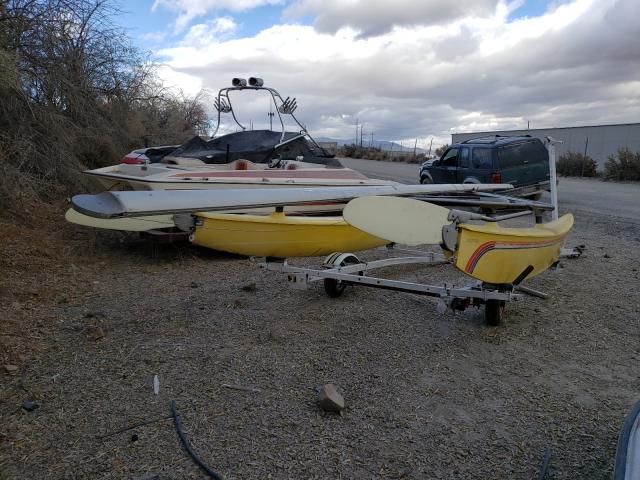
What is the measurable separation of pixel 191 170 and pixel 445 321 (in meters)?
4.26

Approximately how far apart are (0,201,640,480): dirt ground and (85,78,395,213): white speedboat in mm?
1538

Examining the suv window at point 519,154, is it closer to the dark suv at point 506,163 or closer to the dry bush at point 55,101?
the dark suv at point 506,163

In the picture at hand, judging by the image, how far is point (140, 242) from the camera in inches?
328

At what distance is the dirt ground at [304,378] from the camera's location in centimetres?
275

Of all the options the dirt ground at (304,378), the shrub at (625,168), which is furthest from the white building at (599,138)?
the dirt ground at (304,378)

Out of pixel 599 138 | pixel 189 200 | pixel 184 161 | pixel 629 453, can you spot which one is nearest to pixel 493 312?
pixel 629 453

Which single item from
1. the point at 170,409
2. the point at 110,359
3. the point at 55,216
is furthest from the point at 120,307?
the point at 55,216

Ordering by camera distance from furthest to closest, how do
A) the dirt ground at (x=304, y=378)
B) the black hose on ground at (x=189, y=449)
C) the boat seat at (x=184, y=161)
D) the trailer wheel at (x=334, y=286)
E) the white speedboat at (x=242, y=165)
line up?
the boat seat at (x=184, y=161) → the white speedboat at (x=242, y=165) → the trailer wheel at (x=334, y=286) → the dirt ground at (x=304, y=378) → the black hose on ground at (x=189, y=449)

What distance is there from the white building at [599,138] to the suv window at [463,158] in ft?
59.6

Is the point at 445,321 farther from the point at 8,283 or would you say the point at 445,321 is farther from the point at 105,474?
the point at 8,283

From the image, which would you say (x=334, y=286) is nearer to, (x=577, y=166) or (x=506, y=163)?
(x=506, y=163)

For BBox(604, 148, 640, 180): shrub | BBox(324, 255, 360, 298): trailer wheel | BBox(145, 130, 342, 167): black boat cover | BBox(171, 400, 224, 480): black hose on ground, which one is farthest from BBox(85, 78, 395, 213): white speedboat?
BBox(604, 148, 640, 180): shrub

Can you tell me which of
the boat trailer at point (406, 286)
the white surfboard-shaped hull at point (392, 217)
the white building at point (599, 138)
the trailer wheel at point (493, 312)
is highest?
the white building at point (599, 138)

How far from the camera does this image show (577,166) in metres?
26.2
